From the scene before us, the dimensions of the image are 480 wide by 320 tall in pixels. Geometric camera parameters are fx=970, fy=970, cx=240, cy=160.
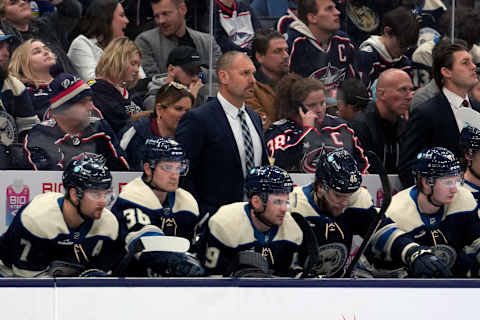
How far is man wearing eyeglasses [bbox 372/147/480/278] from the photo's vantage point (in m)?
4.27

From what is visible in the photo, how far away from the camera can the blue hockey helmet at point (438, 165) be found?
4.38 meters

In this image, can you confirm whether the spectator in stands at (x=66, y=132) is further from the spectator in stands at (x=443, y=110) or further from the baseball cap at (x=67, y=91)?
the spectator in stands at (x=443, y=110)

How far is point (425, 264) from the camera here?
395cm

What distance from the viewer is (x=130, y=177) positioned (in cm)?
493

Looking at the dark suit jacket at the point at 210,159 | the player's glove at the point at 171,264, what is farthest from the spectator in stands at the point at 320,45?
the player's glove at the point at 171,264

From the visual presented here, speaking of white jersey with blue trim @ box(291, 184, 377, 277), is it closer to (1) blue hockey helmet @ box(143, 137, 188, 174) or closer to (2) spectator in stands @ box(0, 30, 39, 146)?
(1) blue hockey helmet @ box(143, 137, 188, 174)

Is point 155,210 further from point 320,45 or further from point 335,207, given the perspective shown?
point 320,45

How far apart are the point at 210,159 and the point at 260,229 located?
0.73m

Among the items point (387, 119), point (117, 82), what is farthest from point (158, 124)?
point (387, 119)

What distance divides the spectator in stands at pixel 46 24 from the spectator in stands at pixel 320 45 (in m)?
1.22
